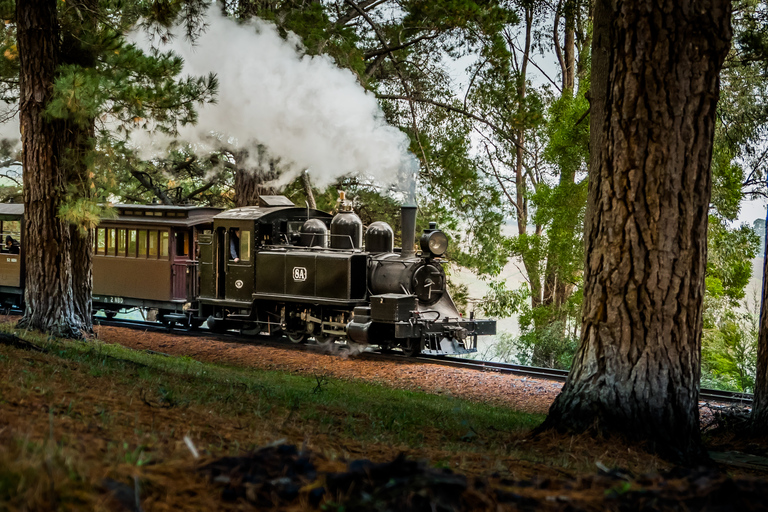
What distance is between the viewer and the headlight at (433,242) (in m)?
12.6

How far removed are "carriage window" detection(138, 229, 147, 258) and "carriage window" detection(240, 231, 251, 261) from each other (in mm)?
2858

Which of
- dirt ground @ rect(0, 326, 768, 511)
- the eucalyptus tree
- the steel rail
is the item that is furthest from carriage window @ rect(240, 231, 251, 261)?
dirt ground @ rect(0, 326, 768, 511)

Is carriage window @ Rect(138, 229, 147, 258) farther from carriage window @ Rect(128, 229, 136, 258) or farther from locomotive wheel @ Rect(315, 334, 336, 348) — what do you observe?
locomotive wheel @ Rect(315, 334, 336, 348)

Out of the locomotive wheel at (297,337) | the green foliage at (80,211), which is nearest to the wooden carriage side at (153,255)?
the locomotive wheel at (297,337)

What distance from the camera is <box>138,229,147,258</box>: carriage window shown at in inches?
615

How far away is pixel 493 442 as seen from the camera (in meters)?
5.30

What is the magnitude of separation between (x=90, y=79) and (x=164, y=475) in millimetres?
8576

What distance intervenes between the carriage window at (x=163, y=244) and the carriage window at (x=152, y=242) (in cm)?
19

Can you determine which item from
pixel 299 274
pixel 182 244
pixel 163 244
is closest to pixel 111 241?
pixel 163 244

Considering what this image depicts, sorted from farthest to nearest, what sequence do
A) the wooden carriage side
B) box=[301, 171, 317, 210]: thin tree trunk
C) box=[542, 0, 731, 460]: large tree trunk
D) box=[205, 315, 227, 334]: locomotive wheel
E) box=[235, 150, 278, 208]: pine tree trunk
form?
box=[235, 150, 278, 208]: pine tree trunk, box=[301, 171, 317, 210]: thin tree trunk, the wooden carriage side, box=[205, 315, 227, 334]: locomotive wheel, box=[542, 0, 731, 460]: large tree trunk

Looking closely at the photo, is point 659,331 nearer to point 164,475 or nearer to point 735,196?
point 164,475

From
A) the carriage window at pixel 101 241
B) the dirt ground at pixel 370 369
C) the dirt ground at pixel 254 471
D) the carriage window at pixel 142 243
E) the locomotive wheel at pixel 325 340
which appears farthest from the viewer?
the carriage window at pixel 101 241

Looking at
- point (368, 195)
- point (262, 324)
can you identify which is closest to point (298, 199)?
point (368, 195)

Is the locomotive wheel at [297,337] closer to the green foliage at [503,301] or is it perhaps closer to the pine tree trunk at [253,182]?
the pine tree trunk at [253,182]
